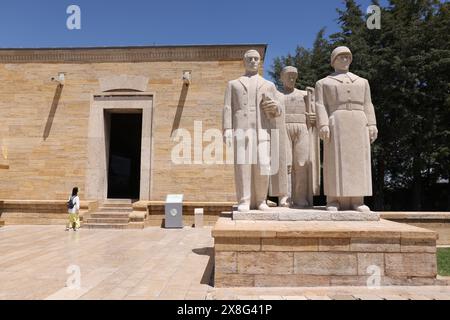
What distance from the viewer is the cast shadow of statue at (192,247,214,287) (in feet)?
15.9

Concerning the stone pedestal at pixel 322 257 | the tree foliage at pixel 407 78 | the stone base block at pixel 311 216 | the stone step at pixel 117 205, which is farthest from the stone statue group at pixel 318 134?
the tree foliage at pixel 407 78

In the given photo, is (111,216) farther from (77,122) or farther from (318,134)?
(318,134)

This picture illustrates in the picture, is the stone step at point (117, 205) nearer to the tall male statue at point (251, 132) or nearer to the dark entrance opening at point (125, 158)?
the dark entrance opening at point (125, 158)

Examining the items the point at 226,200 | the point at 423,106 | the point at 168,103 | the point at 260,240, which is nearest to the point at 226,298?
the point at 260,240

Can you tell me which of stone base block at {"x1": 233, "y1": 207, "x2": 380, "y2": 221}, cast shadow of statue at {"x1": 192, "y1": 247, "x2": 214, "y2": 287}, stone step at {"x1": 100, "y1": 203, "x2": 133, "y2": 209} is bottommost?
cast shadow of statue at {"x1": 192, "y1": 247, "x2": 214, "y2": 287}

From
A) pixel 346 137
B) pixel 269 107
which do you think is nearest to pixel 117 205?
pixel 269 107

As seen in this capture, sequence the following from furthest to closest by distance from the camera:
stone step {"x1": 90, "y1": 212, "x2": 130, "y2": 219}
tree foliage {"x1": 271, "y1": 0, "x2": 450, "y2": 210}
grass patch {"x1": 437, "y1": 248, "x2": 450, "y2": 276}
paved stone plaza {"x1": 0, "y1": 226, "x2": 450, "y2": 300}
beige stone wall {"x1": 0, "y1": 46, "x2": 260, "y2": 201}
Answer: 1. tree foliage {"x1": 271, "y1": 0, "x2": 450, "y2": 210}
2. beige stone wall {"x1": 0, "y1": 46, "x2": 260, "y2": 201}
3. stone step {"x1": 90, "y1": 212, "x2": 130, "y2": 219}
4. grass patch {"x1": 437, "y1": 248, "x2": 450, "y2": 276}
5. paved stone plaza {"x1": 0, "y1": 226, "x2": 450, "y2": 300}

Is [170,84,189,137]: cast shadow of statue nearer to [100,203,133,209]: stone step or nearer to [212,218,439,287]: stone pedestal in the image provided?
[100,203,133,209]: stone step

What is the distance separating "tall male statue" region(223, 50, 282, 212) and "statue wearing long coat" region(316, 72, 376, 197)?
83 centimetres

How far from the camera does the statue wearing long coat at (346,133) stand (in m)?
5.56

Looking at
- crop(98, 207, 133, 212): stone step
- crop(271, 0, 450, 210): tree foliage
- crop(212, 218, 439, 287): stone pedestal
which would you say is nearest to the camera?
crop(212, 218, 439, 287): stone pedestal

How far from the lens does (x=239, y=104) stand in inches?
231

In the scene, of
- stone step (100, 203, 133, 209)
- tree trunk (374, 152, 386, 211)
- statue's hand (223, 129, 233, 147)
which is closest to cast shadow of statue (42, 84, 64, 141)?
stone step (100, 203, 133, 209)

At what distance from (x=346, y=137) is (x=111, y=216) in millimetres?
9994
